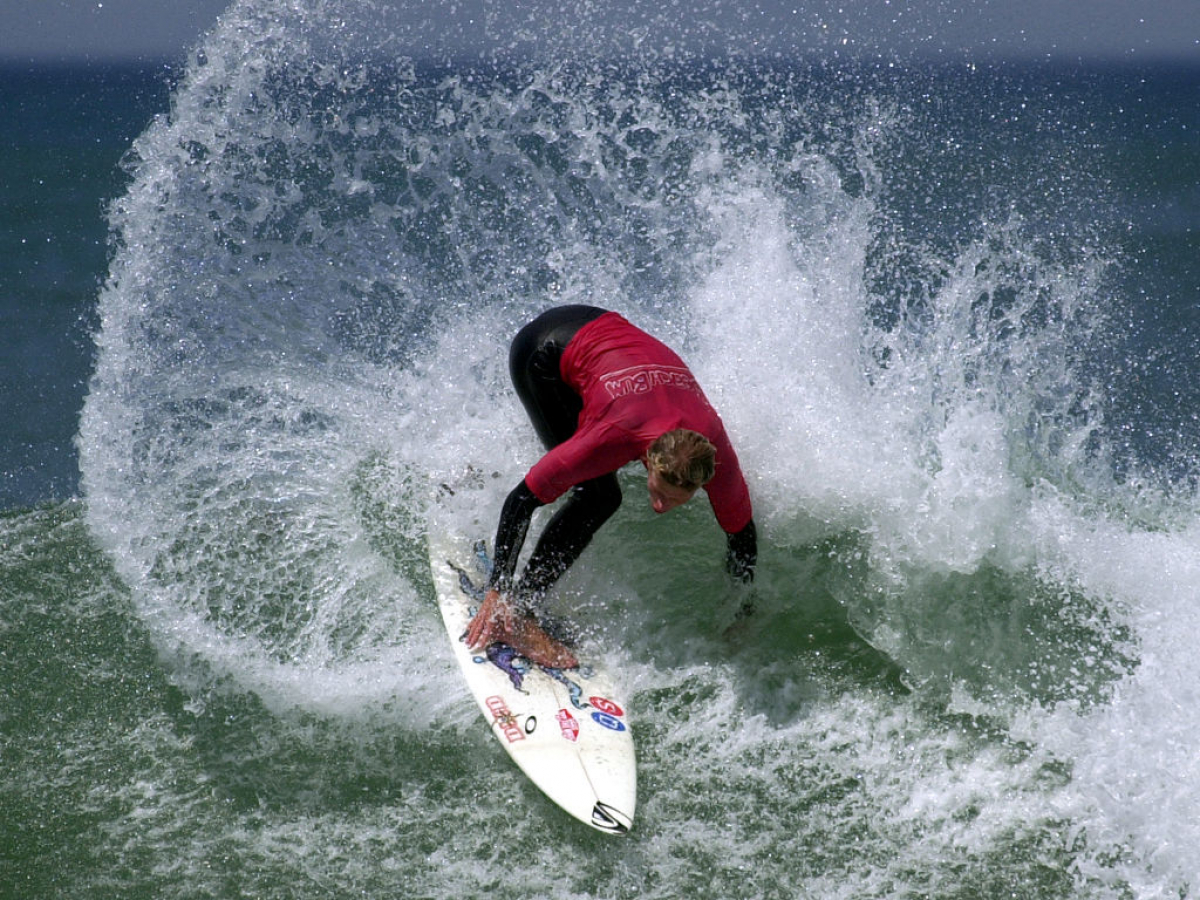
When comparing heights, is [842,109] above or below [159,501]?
above

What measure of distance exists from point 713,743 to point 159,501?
311 centimetres

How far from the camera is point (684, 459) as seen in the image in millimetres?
3393

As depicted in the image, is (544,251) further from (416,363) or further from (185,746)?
(185,746)

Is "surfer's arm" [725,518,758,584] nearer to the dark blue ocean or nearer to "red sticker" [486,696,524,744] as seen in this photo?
the dark blue ocean

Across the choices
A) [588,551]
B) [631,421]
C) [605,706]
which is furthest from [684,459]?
[588,551]

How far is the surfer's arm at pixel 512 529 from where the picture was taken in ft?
12.8

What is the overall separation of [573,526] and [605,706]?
74 centimetres

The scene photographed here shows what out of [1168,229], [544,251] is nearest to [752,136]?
[544,251]

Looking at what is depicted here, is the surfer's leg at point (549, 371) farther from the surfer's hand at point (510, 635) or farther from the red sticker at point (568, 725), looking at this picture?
the red sticker at point (568, 725)

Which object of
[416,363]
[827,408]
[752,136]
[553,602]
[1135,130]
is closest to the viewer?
[553,602]

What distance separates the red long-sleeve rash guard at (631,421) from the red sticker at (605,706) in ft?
2.80

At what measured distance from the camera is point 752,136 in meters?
6.47

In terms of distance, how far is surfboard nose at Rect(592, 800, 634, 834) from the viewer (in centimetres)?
354

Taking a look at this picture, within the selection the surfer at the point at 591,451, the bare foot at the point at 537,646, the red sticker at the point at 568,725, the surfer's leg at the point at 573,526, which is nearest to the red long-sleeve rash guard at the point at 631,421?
the surfer at the point at 591,451
